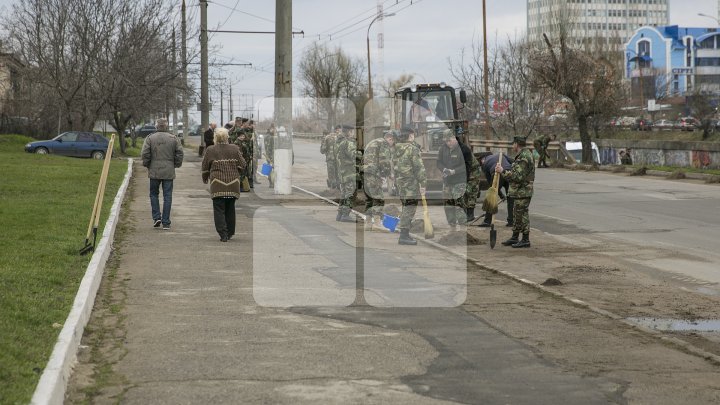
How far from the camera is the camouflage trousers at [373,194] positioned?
16922mm

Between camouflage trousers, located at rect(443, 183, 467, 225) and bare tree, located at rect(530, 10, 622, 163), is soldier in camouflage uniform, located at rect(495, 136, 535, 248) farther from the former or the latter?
bare tree, located at rect(530, 10, 622, 163)

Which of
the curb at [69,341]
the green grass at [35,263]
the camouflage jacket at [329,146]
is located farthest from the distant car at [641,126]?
the curb at [69,341]

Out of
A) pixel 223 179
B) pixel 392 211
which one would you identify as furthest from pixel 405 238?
pixel 392 211

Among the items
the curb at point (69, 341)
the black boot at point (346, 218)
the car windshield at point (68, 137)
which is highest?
the car windshield at point (68, 137)

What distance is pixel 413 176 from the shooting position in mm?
15375

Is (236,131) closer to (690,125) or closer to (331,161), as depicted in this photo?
(331,161)

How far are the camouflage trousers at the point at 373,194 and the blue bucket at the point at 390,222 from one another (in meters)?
0.40

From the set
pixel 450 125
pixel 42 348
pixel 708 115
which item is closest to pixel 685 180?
pixel 450 125

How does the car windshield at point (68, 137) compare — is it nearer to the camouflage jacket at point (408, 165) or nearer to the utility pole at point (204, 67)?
the utility pole at point (204, 67)

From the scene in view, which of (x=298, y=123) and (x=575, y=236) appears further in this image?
(x=298, y=123)

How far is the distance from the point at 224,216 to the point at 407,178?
274 cm

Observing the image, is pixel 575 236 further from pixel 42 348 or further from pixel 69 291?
pixel 42 348

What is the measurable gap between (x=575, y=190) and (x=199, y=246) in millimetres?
16189

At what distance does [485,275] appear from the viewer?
1262 cm
